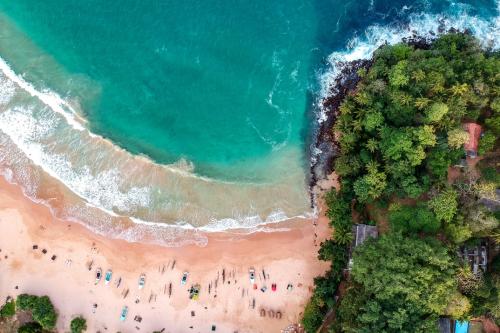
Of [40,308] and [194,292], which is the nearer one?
[40,308]

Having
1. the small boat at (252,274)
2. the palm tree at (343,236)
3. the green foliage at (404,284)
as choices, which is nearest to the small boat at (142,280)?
the small boat at (252,274)

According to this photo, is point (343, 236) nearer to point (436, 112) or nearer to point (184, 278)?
point (436, 112)

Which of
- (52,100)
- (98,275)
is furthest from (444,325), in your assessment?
(52,100)

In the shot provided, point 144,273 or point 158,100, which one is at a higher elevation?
point 158,100

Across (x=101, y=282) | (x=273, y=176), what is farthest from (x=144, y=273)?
(x=273, y=176)

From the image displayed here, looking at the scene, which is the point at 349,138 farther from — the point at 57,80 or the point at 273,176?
the point at 57,80
